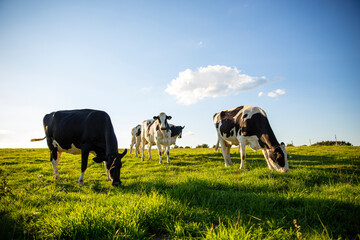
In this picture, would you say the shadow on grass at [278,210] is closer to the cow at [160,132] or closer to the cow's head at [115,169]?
the cow's head at [115,169]

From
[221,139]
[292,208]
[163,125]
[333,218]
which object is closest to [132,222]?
[292,208]

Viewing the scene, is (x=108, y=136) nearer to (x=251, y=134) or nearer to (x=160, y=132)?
(x=251, y=134)

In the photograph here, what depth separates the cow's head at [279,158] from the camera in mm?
7030

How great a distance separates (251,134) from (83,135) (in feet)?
24.5

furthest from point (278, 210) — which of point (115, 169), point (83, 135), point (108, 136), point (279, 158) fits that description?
point (83, 135)

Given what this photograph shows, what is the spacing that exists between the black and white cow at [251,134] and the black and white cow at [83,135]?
580 cm

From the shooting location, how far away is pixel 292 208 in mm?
3254

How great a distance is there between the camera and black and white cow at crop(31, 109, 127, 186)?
278 inches

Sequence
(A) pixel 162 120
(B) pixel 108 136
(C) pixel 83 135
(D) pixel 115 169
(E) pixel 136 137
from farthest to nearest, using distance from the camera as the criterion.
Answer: (E) pixel 136 137
(A) pixel 162 120
(C) pixel 83 135
(B) pixel 108 136
(D) pixel 115 169

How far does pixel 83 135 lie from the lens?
7.38 metres

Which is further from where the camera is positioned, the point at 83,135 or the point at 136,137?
the point at 136,137

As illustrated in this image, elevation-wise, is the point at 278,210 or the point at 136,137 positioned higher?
the point at 136,137

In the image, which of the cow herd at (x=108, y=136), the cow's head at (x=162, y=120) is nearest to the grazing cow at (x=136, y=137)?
the cow's head at (x=162, y=120)

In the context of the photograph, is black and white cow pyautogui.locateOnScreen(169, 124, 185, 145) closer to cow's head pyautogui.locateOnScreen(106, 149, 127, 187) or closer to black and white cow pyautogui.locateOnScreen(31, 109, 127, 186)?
black and white cow pyautogui.locateOnScreen(31, 109, 127, 186)
